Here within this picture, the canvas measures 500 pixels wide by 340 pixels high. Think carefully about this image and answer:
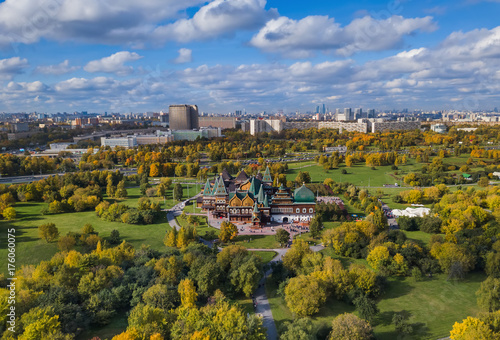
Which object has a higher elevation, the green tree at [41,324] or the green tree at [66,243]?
the green tree at [66,243]

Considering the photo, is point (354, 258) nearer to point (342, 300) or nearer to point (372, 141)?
point (342, 300)

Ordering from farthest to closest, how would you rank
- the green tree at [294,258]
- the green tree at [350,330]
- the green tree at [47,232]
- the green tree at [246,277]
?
1. the green tree at [47,232]
2. the green tree at [294,258]
3. the green tree at [246,277]
4. the green tree at [350,330]

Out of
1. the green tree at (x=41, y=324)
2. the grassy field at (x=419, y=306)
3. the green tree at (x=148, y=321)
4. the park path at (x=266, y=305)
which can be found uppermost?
the green tree at (x=41, y=324)

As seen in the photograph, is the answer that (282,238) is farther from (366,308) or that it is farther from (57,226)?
(57,226)

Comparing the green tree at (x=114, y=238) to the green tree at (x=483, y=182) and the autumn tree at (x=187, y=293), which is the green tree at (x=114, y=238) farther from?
the green tree at (x=483, y=182)

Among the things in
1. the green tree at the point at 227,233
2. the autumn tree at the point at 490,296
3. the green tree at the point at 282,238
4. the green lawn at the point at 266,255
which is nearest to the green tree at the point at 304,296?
the green lawn at the point at 266,255
